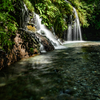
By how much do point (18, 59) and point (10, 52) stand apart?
54 centimetres

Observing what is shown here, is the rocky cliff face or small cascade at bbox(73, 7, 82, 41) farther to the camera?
small cascade at bbox(73, 7, 82, 41)

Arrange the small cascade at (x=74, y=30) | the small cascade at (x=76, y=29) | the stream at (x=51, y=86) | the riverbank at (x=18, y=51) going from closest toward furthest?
the stream at (x=51, y=86) → the riverbank at (x=18, y=51) → the small cascade at (x=74, y=30) → the small cascade at (x=76, y=29)

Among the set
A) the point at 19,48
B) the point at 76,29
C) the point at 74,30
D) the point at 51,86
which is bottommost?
the point at 51,86

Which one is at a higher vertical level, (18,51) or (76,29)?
(76,29)

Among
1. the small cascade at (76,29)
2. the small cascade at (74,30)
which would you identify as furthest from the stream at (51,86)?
the small cascade at (76,29)

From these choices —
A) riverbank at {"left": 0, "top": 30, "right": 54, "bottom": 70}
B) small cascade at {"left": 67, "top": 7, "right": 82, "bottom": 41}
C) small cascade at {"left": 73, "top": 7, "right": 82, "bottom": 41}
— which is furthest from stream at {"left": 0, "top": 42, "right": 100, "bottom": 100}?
small cascade at {"left": 73, "top": 7, "right": 82, "bottom": 41}

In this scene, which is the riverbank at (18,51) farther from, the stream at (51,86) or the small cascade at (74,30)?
the small cascade at (74,30)

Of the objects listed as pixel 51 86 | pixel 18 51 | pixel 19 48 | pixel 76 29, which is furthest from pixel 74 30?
pixel 51 86

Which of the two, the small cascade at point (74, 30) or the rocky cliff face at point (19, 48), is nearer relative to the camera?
the rocky cliff face at point (19, 48)

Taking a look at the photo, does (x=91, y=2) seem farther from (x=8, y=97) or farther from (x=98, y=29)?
(x=8, y=97)

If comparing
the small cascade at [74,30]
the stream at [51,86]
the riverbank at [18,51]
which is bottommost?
the stream at [51,86]

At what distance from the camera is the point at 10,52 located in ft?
12.7

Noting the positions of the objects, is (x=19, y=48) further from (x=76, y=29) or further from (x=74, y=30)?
(x=76, y=29)

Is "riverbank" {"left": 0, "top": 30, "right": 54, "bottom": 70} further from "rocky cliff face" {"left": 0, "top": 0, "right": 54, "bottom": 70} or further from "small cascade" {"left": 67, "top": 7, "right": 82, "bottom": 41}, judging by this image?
"small cascade" {"left": 67, "top": 7, "right": 82, "bottom": 41}
